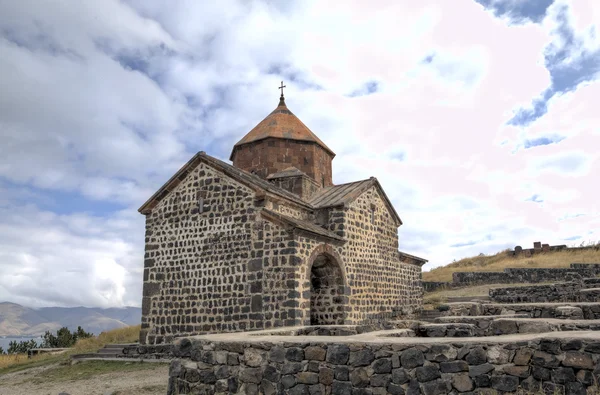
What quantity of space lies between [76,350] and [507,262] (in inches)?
1006

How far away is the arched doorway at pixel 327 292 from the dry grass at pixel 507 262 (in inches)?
630

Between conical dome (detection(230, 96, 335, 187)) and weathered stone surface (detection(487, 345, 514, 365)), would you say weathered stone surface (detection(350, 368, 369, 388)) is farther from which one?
conical dome (detection(230, 96, 335, 187))

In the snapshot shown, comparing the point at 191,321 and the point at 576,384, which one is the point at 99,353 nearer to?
the point at 191,321

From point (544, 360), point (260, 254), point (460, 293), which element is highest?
point (260, 254)

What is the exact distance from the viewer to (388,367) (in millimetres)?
5352

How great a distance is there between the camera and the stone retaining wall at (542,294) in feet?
48.8

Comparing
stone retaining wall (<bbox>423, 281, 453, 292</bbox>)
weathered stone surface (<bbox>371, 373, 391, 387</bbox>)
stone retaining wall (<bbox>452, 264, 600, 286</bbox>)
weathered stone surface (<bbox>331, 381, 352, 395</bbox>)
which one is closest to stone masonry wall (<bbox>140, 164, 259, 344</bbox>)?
weathered stone surface (<bbox>331, 381, 352, 395</bbox>)

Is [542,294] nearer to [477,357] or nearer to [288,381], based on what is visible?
[477,357]

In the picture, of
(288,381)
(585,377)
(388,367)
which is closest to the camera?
(585,377)

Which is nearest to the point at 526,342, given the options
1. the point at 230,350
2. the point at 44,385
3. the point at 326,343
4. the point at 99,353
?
the point at 326,343

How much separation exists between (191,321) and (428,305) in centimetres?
1139

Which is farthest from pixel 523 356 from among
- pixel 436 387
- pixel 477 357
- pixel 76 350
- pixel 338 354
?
pixel 76 350

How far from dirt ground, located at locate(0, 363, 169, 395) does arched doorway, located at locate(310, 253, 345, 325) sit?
470cm

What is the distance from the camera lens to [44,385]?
11477 mm
